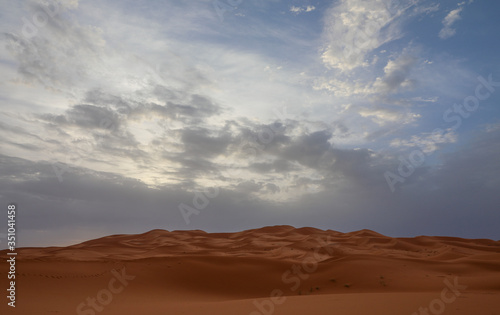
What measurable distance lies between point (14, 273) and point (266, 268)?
9.13m

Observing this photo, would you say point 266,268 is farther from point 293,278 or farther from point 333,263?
point 333,263

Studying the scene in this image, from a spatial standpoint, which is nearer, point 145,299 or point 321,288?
point 145,299

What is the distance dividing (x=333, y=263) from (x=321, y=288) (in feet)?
7.79

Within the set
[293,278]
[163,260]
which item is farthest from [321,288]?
[163,260]

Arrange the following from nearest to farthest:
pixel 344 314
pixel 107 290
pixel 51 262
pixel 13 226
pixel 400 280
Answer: pixel 344 314 < pixel 13 226 < pixel 107 290 < pixel 400 280 < pixel 51 262

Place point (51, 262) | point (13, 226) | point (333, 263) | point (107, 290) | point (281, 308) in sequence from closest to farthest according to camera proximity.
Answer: point (281, 308)
point (13, 226)
point (107, 290)
point (51, 262)
point (333, 263)

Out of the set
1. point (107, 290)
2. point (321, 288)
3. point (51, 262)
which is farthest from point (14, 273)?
point (321, 288)

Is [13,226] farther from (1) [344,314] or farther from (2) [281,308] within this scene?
(1) [344,314]

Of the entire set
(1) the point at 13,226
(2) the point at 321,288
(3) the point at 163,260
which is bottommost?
(2) the point at 321,288

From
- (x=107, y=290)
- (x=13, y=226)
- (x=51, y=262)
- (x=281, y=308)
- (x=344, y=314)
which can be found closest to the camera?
(x=344, y=314)

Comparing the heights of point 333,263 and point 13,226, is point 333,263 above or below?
below

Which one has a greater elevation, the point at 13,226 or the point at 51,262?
the point at 13,226

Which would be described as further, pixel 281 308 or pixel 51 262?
pixel 51 262

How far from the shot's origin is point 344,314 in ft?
20.5
